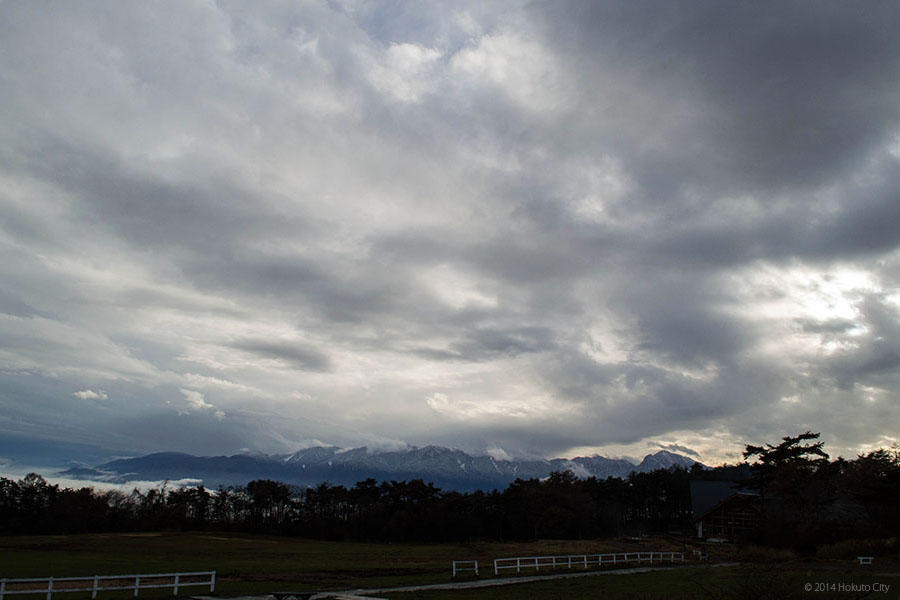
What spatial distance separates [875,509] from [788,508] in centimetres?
941

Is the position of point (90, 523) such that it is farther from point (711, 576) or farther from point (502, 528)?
point (711, 576)

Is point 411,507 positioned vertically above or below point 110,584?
below

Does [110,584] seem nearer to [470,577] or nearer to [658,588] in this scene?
[470,577]

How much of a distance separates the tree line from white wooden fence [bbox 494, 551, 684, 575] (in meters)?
18.8

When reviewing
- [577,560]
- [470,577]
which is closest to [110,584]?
[470,577]

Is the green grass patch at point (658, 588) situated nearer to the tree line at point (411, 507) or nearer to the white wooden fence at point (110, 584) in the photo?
the white wooden fence at point (110, 584)

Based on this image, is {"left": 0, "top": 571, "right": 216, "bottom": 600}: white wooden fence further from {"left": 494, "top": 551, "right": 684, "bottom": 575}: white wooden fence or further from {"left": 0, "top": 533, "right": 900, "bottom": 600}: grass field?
{"left": 494, "top": 551, "right": 684, "bottom": 575}: white wooden fence

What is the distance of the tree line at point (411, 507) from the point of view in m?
99.9

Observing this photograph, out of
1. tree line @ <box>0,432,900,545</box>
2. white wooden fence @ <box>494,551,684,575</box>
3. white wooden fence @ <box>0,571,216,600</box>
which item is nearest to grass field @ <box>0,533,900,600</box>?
white wooden fence @ <box>0,571,216,600</box>

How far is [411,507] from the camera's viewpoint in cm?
12169

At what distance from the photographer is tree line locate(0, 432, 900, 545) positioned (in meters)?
99.9

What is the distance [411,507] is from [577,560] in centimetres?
7621

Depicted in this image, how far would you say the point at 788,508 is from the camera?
63.0 m

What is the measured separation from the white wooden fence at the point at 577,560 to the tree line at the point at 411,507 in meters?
18.8
